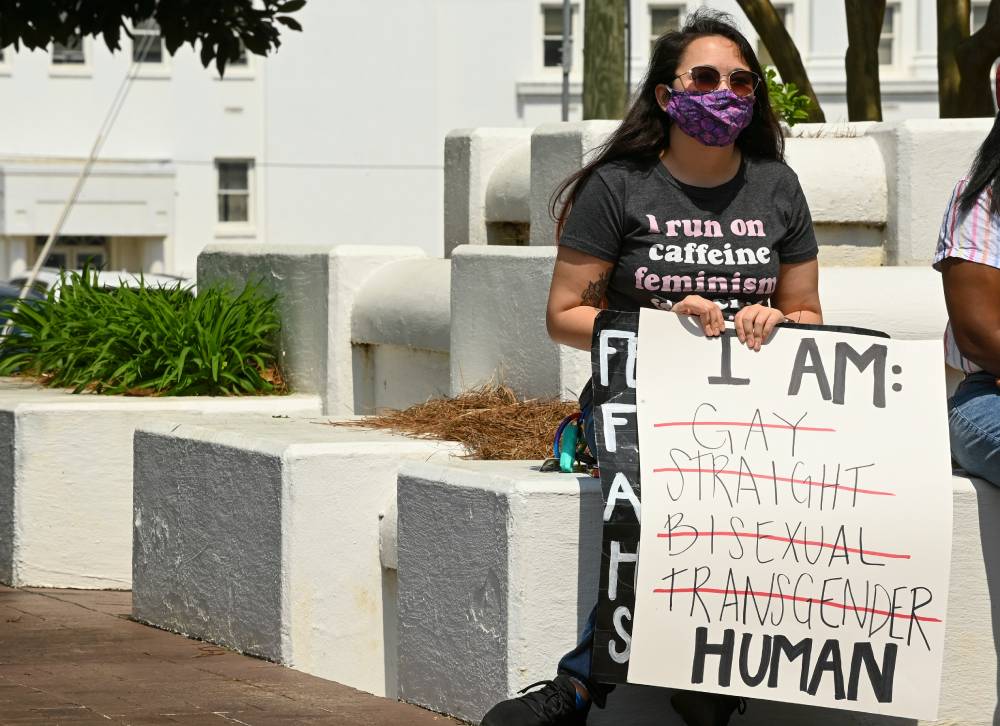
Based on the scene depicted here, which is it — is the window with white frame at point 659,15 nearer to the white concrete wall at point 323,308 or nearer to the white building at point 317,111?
the white building at point 317,111

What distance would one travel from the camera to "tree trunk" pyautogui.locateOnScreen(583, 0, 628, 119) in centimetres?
1297

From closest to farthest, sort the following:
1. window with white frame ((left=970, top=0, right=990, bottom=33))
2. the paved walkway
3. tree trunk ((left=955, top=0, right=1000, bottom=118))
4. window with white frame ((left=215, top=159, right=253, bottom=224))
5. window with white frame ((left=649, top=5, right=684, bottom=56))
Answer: the paved walkway
tree trunk ((left=955, top=0, right=1000, bottom=118))
window with white frame ((left=970, top=0, right=990, bottom=33))
window with white frame ((left=215, top=159, right=253, bottom=224))
window with white frame ((left=649, top=5, right=684, bottom=56))

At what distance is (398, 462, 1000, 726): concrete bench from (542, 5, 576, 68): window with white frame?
3483cm

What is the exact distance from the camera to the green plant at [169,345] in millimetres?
8016

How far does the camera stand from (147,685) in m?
5.61

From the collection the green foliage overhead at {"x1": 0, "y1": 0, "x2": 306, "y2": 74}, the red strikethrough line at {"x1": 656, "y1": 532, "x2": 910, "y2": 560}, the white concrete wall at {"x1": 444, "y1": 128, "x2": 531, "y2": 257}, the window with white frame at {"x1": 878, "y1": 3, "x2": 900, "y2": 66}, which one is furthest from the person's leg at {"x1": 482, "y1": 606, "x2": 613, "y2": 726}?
the window with white frame at {"x1": 878, "y1": 3, "x2": 900, "y2": 66}

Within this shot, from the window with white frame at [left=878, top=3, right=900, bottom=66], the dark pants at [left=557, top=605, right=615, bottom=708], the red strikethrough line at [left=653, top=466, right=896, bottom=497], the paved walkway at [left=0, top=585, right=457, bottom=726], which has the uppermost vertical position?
the window with white frame at [left=878, top=3, right=900, bottom=66]

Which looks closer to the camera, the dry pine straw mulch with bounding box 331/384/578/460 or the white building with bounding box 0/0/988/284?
the dry pine straw mulch with bounding box 331/384/578/460

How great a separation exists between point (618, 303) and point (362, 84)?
3433 cm

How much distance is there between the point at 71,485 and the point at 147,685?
2.16 meters

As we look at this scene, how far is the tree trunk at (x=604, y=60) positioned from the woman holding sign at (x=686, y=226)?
8.00 meters

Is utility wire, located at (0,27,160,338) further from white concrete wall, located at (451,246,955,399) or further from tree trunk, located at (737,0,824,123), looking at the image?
tree trunk, located at (737,0,824,123)

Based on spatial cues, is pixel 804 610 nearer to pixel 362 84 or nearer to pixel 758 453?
pixel 758 453

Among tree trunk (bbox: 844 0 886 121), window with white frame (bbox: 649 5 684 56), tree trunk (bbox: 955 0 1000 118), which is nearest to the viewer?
tree trunk (bbox: 955 0 1000 118)
